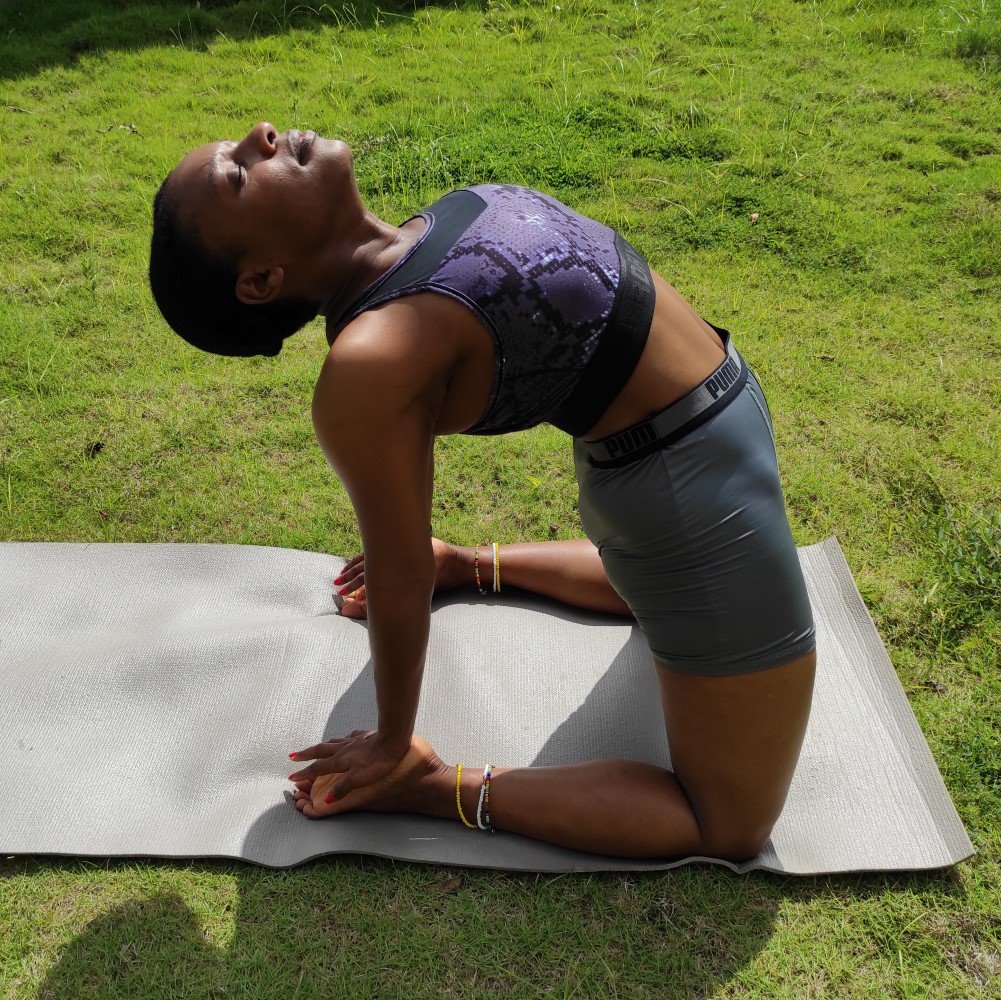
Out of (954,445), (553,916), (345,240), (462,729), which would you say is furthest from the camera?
(954,445)

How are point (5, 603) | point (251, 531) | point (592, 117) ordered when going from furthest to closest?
point (592, 117), point (251, 531), point (5, 603)

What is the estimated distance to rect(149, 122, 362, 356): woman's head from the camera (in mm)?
1636

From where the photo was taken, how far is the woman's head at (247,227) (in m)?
1.64

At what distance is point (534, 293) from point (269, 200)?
19.3 inches

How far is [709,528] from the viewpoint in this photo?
1.95 m

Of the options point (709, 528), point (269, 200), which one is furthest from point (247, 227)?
point (709, 528)

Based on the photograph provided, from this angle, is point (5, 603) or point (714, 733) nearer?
point (714, 733)

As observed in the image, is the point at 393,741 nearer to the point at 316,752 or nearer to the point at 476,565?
the point at 316,752

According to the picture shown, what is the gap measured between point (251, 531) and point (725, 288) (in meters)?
2.43

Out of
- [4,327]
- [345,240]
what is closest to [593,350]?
[345,240]

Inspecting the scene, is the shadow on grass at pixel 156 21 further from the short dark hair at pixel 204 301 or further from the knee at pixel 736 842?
the knee at pixel 736 842

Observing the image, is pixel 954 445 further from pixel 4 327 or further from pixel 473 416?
pixel 4 327

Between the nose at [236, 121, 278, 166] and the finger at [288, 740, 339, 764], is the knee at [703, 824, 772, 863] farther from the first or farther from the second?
the nose at [236, 121, 278, 166]

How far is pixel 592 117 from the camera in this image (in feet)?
17.7
